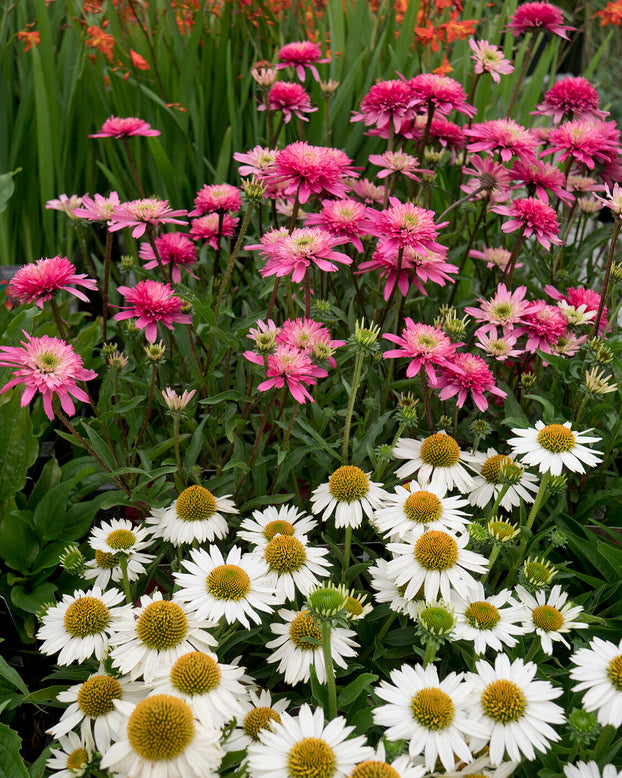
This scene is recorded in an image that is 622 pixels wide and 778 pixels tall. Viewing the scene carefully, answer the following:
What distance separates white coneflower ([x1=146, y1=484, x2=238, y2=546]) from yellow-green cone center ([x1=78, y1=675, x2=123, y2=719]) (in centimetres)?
25

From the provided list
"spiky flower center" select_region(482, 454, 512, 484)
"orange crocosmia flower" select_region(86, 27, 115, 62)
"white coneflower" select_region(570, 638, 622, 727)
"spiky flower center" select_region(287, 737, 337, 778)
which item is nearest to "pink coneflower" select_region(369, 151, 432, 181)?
"spiky flower center" select_region(482, 454, 512, 484)

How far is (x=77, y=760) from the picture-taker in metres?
0.83

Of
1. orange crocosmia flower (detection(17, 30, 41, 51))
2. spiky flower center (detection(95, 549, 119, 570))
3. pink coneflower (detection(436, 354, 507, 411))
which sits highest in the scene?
orange crocosmia flower (detection(17, 30, 41, 51))

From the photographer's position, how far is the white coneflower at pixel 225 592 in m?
0.89

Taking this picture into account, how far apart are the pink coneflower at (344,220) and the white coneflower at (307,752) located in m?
0.84

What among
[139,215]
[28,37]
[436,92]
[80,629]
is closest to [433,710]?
[80,629]

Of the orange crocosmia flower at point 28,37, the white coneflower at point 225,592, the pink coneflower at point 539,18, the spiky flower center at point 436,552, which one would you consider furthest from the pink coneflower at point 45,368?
the orange crocosmia flower at point 28,37

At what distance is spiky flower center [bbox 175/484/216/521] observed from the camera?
1.10m

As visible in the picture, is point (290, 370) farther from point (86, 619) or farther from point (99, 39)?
point (99, 39)

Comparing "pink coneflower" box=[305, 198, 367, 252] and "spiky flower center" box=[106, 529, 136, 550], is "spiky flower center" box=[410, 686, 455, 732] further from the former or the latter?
"pink coneflower" box=[305, 198, 367, 252]

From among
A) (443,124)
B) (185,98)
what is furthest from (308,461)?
(185,98)

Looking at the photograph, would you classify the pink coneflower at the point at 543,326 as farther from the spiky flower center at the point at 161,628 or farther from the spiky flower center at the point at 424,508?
the spiky flower center at the point at 161,628

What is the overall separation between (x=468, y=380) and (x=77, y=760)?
81cm

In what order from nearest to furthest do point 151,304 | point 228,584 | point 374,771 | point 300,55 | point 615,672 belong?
point 374,771 < point 615,672 < point 228,584 < point 151,304 < point 300,55
